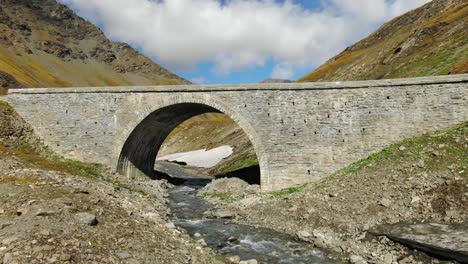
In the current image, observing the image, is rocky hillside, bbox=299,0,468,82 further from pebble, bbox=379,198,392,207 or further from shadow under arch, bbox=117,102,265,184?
shadow under arch, bbox=117,102,265,184

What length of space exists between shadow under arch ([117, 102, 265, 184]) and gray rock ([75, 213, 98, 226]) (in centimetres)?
1409

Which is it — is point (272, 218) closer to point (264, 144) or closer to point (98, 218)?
point (264, 144)

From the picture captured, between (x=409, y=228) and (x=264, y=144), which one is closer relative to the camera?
(x=409, y=228)

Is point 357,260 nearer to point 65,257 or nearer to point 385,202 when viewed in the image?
point 385,202

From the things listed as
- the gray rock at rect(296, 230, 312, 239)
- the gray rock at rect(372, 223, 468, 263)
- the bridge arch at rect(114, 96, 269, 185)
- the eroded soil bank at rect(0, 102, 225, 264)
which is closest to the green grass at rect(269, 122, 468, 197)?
the gray rock at rect(372, 223, 468, 263)

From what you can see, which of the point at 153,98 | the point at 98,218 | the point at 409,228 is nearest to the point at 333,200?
the point at 409,228

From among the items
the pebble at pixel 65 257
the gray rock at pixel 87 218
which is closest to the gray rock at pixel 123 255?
the pebble at pixel 65 257

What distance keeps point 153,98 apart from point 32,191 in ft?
45.5

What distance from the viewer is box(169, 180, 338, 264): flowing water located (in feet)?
50.6

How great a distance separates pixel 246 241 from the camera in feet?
57.5

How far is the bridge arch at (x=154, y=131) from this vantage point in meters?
26.5

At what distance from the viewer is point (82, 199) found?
55.8 ft

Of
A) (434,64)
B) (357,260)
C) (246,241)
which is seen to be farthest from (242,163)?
(357,260)

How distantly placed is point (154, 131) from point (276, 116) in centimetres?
1312
